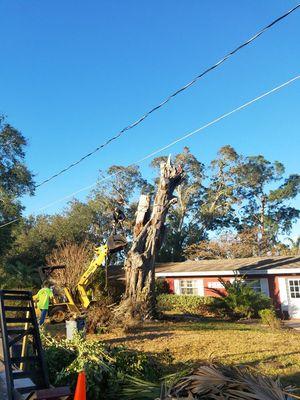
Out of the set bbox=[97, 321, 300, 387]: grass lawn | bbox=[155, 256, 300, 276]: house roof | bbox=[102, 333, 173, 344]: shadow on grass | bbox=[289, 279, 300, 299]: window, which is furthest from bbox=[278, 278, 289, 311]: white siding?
bbox=[102, 333, 173, 344]: shadow on grass

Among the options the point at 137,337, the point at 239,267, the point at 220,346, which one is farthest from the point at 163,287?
the point at 220,346

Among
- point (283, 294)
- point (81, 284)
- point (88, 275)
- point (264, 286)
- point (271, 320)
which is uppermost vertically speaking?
point (88, 275)

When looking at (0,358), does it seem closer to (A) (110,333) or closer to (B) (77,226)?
(A) (110,333)

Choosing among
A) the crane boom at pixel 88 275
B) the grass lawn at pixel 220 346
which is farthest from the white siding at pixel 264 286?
the crane boom at pixel 88 275

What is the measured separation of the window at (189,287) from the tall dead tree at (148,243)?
1148 centimetres

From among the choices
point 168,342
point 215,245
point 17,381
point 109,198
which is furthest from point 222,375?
point 109,198

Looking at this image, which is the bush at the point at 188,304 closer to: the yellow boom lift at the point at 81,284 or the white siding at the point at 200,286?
the white siding at the point at 200,286

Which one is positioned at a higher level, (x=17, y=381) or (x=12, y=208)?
(x=12, y=208)

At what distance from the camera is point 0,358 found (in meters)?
5.50

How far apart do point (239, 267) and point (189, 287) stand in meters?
4.37

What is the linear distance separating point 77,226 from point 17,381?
131 ft

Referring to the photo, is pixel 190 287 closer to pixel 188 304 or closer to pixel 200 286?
pixel 200 286

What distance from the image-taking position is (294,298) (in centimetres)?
2417

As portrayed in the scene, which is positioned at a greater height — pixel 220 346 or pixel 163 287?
pixel 163 287
